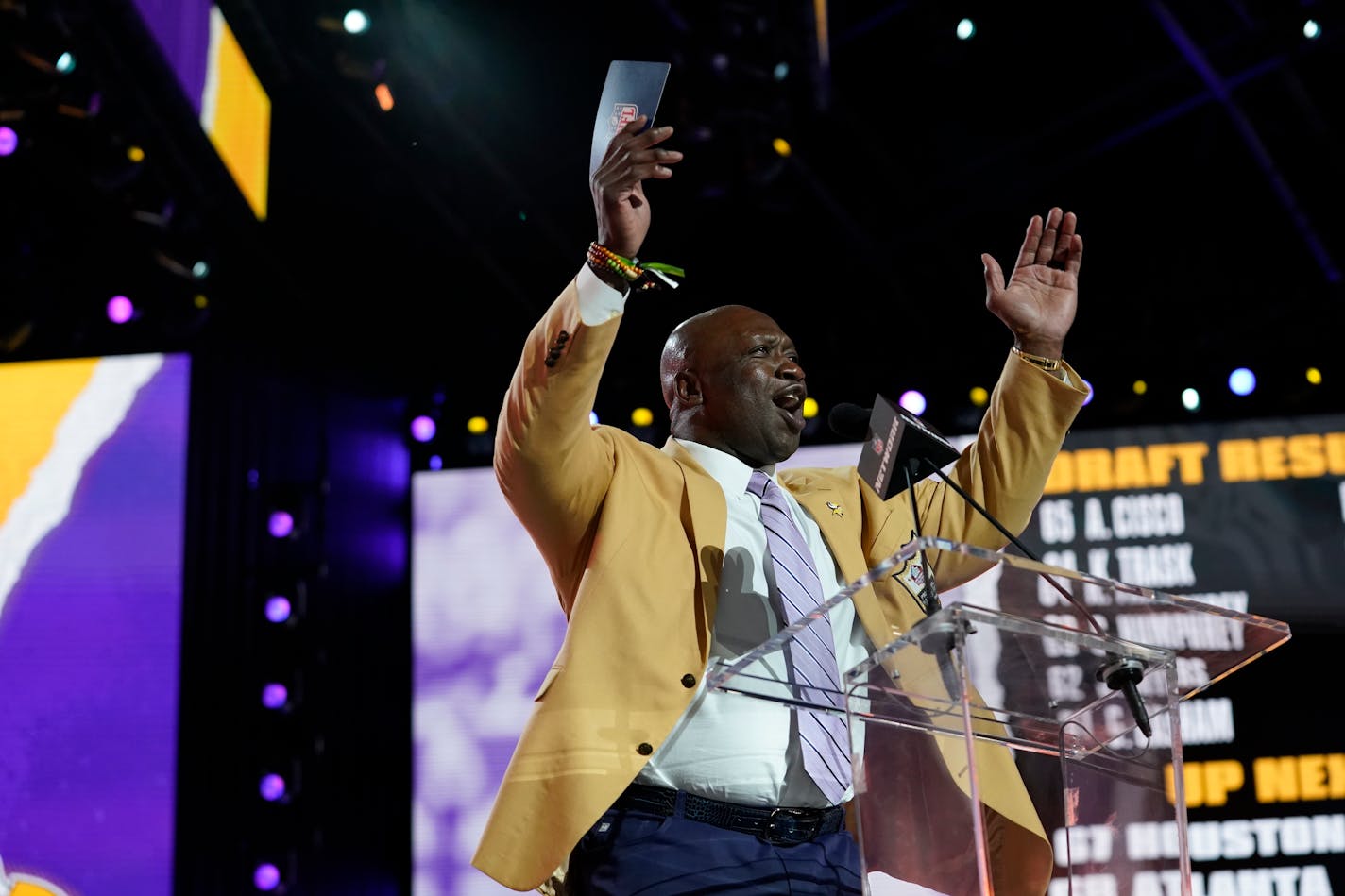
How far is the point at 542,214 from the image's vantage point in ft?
21.0

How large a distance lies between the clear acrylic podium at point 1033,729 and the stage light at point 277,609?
12.3ft

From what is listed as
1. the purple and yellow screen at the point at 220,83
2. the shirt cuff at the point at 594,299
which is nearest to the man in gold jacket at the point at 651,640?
the shirt cuff at the point at 594,299

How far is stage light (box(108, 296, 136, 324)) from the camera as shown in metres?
5.61

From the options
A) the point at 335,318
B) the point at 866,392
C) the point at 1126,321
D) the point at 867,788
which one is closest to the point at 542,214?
the point at 335,318

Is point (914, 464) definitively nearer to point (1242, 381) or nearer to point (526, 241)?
point (1242, 381)

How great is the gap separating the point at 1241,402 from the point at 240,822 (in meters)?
3.91

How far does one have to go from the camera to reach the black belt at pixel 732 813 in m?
2.32

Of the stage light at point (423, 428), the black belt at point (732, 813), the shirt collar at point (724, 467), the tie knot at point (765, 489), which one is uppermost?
the stage light at point (423, 428)

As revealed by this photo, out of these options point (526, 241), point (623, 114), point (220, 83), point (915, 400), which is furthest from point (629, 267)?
point (526, 241)

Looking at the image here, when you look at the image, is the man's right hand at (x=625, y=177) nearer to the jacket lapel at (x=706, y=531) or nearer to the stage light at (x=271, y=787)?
the jacket lapel at (x=706, y=531)

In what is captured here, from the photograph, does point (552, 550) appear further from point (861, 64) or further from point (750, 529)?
point (861, 64)

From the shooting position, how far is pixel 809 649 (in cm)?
213

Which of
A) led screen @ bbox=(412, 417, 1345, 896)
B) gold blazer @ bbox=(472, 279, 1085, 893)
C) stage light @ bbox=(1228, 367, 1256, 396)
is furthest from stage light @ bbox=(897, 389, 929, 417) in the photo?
gold blazer @ bbox=(472, 279, 1085, 893)

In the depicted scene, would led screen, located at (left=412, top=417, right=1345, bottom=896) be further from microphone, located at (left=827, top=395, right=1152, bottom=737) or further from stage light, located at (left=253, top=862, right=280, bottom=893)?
microphone, located at (left=827, top=395, right=1152, bottom=737)
